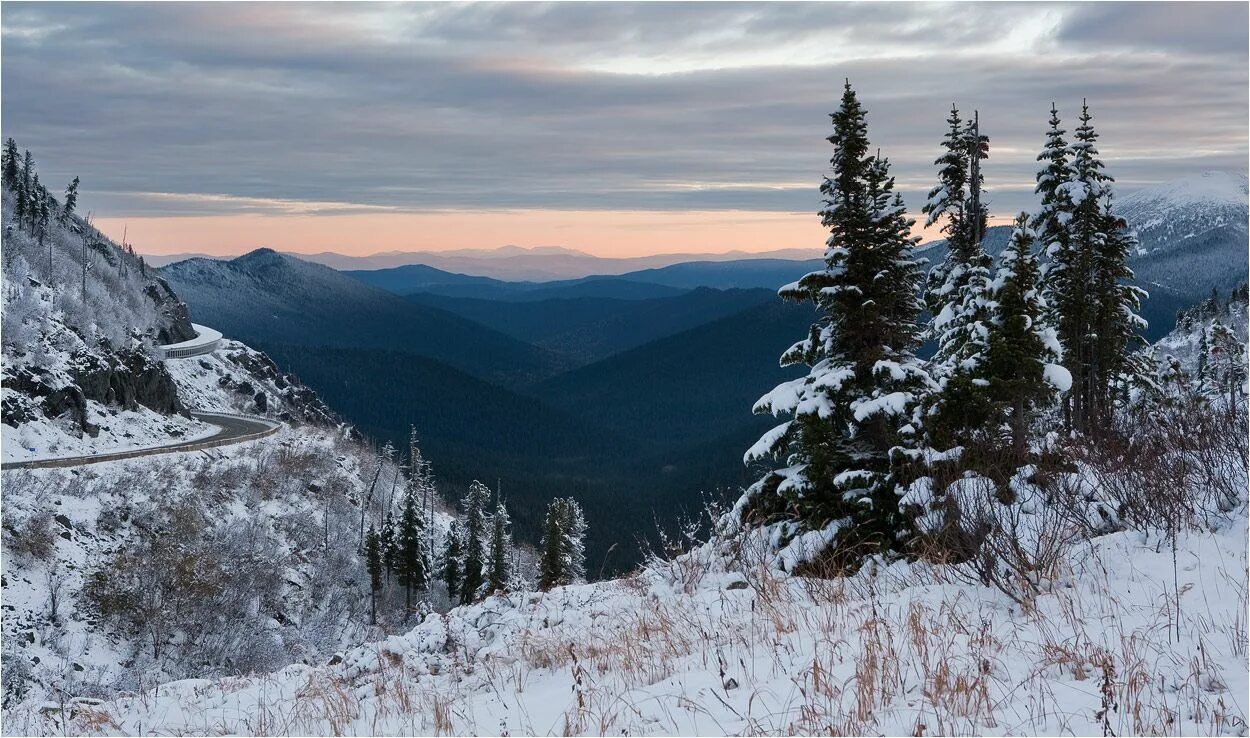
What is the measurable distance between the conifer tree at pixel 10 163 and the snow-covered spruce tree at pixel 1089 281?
334 ft

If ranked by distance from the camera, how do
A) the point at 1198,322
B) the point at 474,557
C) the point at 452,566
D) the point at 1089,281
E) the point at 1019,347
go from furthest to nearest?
the point at 1198,322 < the point at 452,566 < the point at 474,557 < the point at 1089,281 < the point at 1019,347

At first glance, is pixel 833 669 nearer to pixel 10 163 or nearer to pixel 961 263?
pixel 961 263

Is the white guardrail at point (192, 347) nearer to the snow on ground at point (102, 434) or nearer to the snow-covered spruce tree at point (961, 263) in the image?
the snow on ground at point (102, 434)

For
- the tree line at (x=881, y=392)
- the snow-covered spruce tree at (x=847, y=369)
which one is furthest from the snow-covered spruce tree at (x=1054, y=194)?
the snow-covered spruce tree at (x=847, y=369)

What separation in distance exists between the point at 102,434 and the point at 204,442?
237 inches

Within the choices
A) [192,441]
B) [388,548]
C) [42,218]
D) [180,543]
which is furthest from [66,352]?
[42,218]

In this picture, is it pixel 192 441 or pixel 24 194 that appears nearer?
pixel 192 441

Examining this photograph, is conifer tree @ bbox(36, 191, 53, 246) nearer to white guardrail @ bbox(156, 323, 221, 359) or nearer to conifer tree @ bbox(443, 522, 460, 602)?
white guardrail @ bbox(156, 323, 221, 359)

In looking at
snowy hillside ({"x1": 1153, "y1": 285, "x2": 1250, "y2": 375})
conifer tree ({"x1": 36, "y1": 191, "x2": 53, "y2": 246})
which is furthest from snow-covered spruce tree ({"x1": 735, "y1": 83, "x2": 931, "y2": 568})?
snowy hillside ({"x1": 1153, "y1": 285, "x2": 1250, "y2": 375})

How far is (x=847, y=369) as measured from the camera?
48.7 feet

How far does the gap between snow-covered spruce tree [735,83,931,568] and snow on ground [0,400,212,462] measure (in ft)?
153

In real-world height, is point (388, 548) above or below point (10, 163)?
below

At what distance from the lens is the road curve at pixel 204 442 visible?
46.2 meters

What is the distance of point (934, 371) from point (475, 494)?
5120 cm
